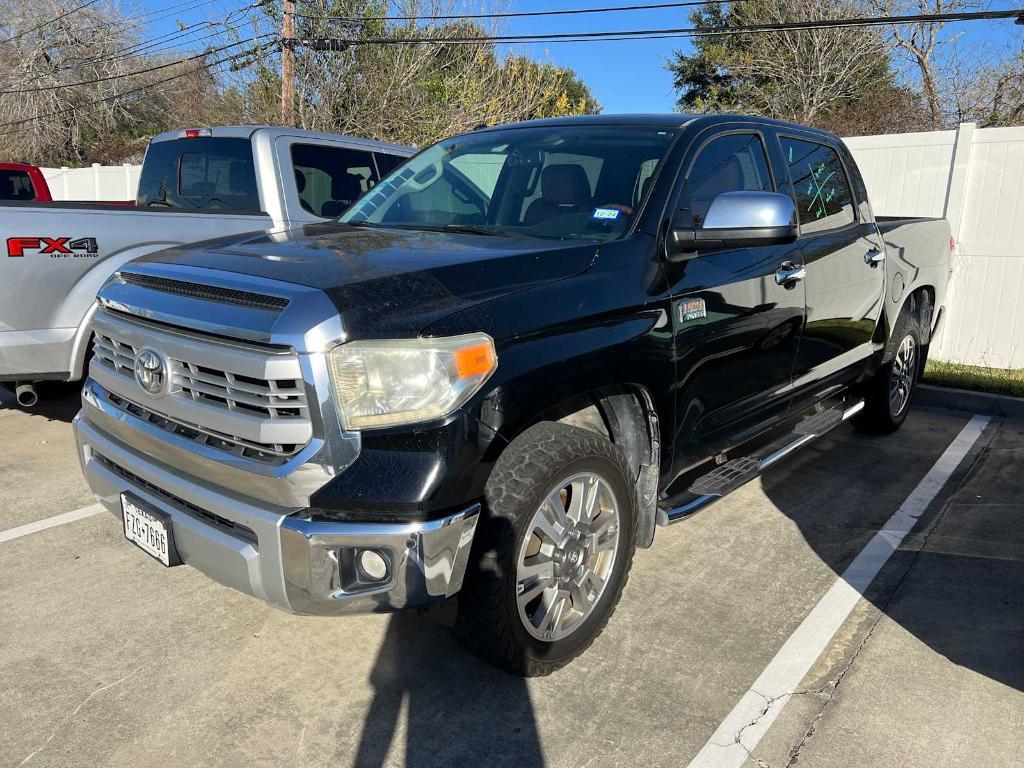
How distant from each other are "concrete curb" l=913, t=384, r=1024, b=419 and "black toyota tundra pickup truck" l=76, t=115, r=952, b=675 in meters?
3.49

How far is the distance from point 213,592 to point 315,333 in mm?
Result: 1740

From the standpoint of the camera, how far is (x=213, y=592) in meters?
3.44

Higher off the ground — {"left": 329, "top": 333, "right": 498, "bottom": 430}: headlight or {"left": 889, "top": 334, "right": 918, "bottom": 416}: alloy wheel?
{"left": 329, "top": 333, "right": 498, "bottom": 430}: headlight

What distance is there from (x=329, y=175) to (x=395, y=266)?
3.86m

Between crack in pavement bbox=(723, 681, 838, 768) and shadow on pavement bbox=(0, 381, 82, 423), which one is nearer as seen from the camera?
crack in pavement bbox=(723, 681, 838, 768)

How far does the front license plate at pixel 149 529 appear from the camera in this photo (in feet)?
8.52

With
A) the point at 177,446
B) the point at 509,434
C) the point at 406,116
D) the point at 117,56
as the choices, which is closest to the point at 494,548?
the point at 509,434

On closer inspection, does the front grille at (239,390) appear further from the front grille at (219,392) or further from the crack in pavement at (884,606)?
the crack in pavement at (884,606)

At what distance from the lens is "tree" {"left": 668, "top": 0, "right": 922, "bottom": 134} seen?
23562 mm

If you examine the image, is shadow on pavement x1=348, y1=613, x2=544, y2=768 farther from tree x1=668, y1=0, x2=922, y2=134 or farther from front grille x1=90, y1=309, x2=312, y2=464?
tree x1=668, y1=0, x2=922, y2=134

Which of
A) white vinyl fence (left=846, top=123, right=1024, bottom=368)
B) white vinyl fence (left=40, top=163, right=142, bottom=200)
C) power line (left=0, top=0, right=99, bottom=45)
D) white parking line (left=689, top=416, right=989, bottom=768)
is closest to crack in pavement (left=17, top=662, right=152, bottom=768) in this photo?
white parking line (left=689, top=416, right=989, bottom=768)

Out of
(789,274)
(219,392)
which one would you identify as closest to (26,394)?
(219,392)

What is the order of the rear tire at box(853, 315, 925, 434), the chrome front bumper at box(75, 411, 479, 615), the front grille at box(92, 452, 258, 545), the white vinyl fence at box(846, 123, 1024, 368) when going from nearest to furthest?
the chrome front bumper at box(75, 411, 479, 615) → the front grille at box(92, 452, 258, 545) → the rear tire at box(853, 315, 925, 434) → the white vinyl fence at box(846, 123, 1024, 368)

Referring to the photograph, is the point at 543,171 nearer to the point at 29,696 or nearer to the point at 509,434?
the point at 509,434
